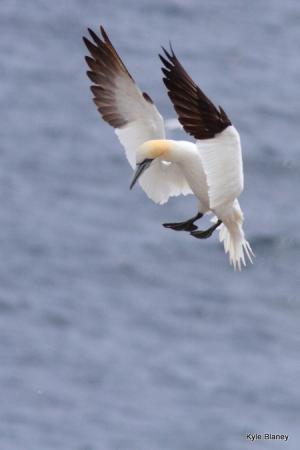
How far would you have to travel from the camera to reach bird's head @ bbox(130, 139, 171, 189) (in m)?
12.3

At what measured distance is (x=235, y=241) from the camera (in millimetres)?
13039

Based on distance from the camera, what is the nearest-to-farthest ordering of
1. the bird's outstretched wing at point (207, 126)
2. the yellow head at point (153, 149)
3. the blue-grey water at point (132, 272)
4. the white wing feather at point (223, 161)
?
the bird's outstretched wing at point (207, 126), the white wing feather at point (223, 161), the yellow head at point (153, 149), the blue-grey water at point (132, 272)

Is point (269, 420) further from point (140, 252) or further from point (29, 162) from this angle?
point (29, 162)

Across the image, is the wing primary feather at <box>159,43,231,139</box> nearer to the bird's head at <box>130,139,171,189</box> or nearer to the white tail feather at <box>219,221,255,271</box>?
the bird's head at <box>130,139,171,189</box>

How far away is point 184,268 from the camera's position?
25828mm

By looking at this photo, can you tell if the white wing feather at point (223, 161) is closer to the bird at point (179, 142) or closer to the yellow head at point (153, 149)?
the bird at point (179, 142)

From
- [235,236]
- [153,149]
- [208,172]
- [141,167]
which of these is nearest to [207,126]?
[208,172]

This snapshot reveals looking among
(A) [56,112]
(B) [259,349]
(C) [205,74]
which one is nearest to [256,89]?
(C) [205,74]

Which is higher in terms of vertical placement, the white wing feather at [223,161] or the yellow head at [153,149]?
the yellow head at [153,149]

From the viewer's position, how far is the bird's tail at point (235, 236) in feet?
41.2

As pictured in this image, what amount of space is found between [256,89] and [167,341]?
19.4 feet

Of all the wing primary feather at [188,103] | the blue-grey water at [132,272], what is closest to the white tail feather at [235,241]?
the wing primary feather at [188,103]

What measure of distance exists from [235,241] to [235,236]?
0.38 feet

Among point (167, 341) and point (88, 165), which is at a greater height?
point (88, 165)
